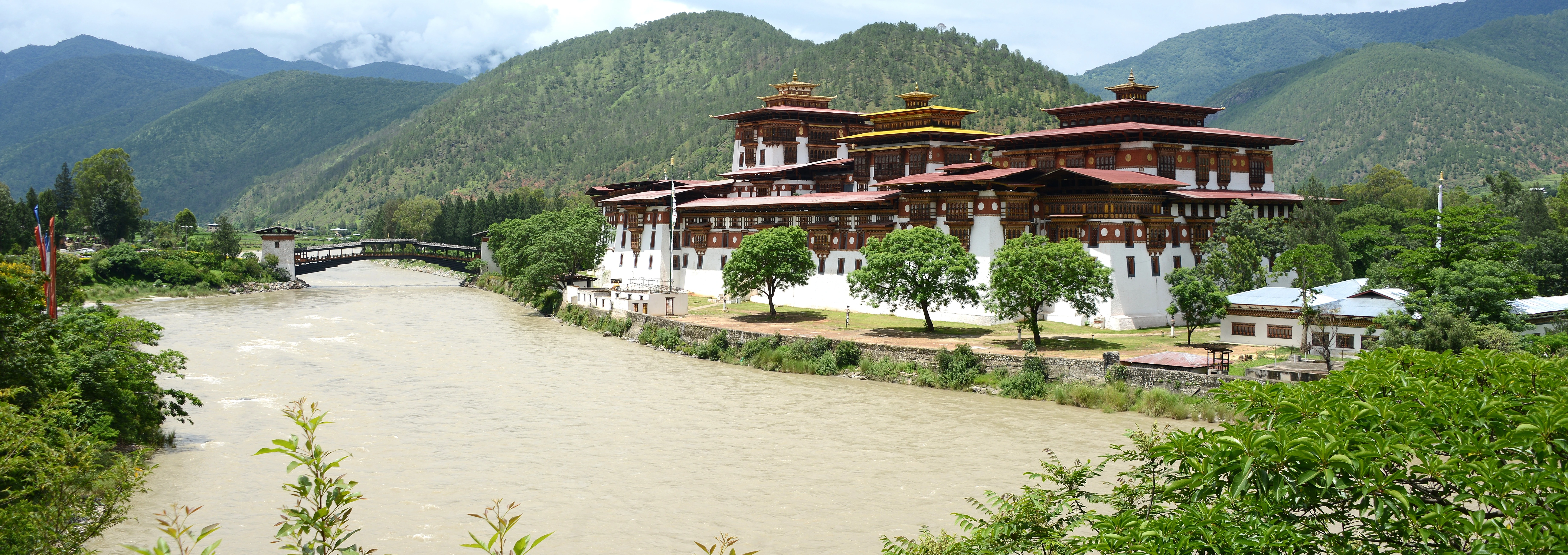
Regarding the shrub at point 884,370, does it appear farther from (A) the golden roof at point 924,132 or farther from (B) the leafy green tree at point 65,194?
(B) the leafy green tree at point 65,194

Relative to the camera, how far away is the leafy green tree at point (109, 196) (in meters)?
119

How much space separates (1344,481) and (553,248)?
74.4 m

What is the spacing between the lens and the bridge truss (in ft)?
401

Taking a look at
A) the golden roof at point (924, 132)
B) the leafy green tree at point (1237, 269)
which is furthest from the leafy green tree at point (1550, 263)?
the golden roof at point (924, 132)

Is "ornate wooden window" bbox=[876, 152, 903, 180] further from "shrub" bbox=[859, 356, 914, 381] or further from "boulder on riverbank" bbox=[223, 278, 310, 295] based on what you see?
"boulder on riverbank" bbox=[223, 278, 310, 295]

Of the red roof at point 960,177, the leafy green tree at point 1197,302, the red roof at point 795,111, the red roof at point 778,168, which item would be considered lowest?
the leafy green tree at point 1197,302

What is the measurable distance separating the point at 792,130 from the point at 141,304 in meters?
52.6

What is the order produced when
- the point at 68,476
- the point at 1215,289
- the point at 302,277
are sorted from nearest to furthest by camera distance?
the point at 68,476, the point at 1215,289, the point at 302,277

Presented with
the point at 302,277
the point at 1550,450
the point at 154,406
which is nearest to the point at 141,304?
the point at 302,277

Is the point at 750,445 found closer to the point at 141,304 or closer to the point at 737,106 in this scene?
the point at 141,304

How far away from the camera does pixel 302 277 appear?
126250mm

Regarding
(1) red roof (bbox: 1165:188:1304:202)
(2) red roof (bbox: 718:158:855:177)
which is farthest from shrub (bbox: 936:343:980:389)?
(2) red roof (bbox: 718:158:855:177)

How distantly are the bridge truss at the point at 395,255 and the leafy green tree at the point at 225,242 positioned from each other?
582 cm

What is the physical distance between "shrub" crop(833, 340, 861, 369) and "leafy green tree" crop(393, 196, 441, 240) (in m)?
113
